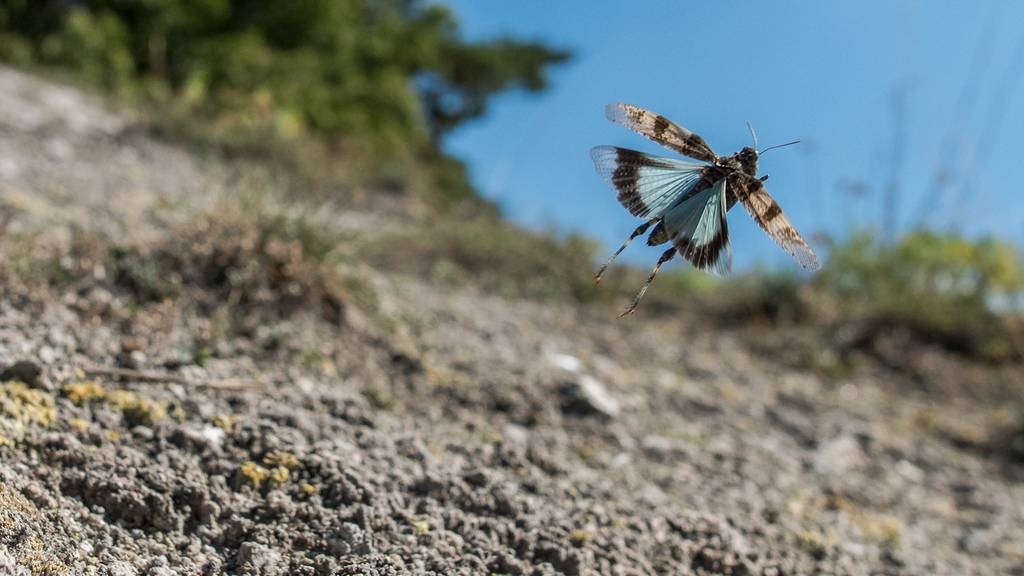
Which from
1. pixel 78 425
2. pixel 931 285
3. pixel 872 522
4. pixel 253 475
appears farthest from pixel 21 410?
pixel 931 285

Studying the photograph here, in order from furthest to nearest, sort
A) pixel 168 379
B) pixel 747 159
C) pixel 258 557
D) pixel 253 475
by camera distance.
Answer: pixel 168 379
pixel 253 475
pixel 258 557
pixel 747 159

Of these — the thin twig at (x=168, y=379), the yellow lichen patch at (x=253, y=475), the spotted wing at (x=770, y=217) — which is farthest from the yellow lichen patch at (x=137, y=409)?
the spotted wing at (x=770, y=217)

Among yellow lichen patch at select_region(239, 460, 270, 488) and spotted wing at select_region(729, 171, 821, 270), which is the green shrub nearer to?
yellow lichen patch at select_region(239, 460, 270, 488)

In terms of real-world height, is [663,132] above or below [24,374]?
above

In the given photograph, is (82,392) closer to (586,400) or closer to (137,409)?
(137,409)

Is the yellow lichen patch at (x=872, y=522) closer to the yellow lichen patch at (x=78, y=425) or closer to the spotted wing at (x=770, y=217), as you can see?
the spotted wing at (x=770, y=217)

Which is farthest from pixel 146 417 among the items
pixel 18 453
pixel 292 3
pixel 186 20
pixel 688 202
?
pixel 292 3

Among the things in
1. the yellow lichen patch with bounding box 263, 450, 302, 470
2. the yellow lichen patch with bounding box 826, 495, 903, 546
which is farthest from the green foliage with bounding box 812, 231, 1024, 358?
the yellow lichen patch with bounding box 263, 450, 302, 470

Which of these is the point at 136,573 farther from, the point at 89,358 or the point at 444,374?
the point at 444,374
